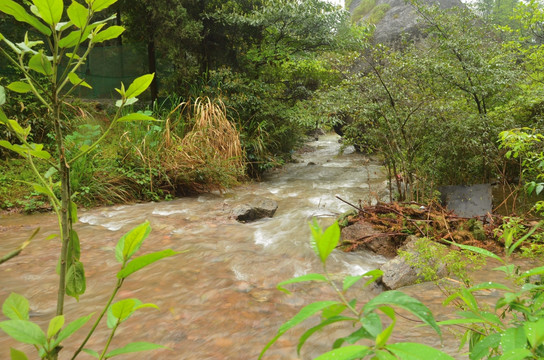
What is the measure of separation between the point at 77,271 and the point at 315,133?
18.8 metres

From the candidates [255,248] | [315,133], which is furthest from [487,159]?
[315,133]

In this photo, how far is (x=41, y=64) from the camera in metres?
0.55

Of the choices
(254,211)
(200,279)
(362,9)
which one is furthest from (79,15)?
(362,9)

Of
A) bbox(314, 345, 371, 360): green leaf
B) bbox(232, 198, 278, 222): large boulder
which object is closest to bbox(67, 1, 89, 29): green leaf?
bbox(314, 345, 371, 360): green leaf

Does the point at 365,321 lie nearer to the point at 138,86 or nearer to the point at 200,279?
the point at 138,86

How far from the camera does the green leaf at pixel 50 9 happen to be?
524 mm

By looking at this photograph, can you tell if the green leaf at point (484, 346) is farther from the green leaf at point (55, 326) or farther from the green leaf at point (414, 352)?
the green leaf at point (55, 326)

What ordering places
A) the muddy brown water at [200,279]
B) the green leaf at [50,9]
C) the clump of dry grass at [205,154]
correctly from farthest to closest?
the clump of dry grass at [205,154]
the muddy brown water at [200,279]
the green leaf at [50,9]

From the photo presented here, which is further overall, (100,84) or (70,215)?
(100,84)

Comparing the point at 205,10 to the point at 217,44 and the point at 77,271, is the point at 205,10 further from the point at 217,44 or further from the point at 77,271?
the point at 77,271

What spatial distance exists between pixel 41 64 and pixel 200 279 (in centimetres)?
232

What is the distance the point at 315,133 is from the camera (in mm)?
18906

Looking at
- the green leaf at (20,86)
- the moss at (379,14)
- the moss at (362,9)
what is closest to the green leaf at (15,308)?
the green leaf at (20,86)

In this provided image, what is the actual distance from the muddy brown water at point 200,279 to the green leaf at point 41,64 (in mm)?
1488
